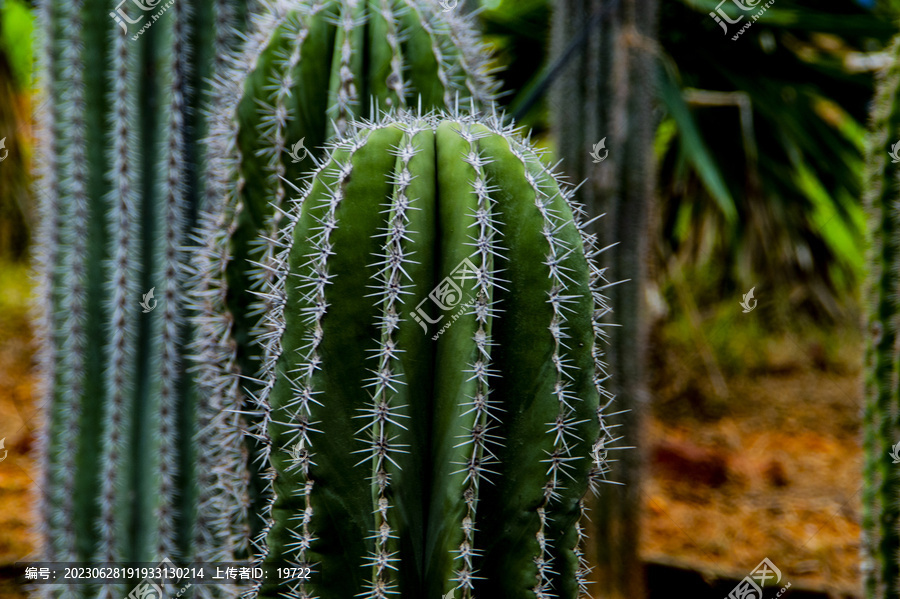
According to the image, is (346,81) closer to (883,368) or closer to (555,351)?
(555,351)

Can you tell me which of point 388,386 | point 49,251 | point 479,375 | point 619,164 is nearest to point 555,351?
point 479,375

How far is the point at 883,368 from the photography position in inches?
70.3

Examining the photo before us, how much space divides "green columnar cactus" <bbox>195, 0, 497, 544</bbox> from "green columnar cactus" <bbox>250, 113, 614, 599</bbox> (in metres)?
0.34

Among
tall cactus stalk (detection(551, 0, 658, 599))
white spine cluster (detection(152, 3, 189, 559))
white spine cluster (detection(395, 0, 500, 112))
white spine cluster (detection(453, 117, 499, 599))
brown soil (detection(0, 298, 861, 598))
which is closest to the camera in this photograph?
white spine cluster (detection(453, 117, 499, 599))

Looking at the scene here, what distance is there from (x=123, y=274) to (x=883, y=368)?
6.24 feet

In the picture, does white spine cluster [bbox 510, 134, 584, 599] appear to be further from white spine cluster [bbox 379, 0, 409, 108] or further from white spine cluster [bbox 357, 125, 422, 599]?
white spine cluster [bbox 379, 0, 409, 108]

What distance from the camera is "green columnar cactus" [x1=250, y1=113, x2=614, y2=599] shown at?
1209 millimetres

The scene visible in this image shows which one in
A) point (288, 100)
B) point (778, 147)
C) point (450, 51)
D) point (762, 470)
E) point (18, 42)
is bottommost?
point (762, 470)

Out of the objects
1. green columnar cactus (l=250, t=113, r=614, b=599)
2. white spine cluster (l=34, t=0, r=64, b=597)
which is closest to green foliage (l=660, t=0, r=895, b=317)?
white spine cluster (l=34, t=0, r=64, b=597)

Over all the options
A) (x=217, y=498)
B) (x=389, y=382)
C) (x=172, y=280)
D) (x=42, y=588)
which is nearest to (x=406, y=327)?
(x=389, y=382)

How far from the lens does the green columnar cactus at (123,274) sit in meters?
2.05

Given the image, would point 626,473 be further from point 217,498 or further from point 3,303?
point 3,303

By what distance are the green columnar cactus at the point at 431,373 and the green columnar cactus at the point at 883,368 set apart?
86cm

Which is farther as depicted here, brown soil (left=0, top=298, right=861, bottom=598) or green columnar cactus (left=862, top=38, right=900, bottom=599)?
brown soil (left=0, top=298, right=861, bottom=598)
